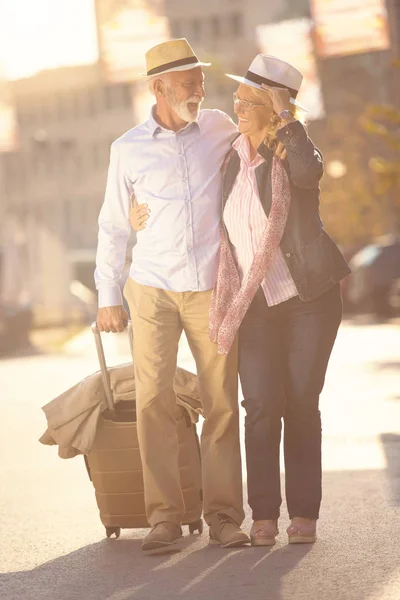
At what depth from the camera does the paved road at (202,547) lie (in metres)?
6.28

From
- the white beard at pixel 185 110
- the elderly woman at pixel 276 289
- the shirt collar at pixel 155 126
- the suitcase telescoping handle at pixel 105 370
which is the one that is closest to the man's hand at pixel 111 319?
the suitcase telescoping handle at pixel 105 370

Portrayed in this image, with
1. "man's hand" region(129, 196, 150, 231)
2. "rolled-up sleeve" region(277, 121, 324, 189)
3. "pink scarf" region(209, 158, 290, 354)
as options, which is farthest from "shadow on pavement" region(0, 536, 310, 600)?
"rolled-up sleeve" region(277, 121, 324, 189)

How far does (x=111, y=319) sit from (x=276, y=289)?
0.72 m

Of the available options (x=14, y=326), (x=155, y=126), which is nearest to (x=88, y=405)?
(x=155, y=126)

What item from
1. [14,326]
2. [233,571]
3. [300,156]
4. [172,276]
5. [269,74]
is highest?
[14,326]

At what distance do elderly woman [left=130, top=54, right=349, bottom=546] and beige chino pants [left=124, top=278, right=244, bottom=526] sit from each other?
0.09 m

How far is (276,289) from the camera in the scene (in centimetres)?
702

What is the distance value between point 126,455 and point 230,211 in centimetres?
122

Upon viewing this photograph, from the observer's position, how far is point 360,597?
596 cm

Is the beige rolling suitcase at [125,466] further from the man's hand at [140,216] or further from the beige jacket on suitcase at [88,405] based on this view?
the man's hand at [140,216]

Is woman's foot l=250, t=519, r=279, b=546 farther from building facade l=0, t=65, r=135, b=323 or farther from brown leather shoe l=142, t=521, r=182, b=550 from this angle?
building facade l=0, t=65, r=135, b=323

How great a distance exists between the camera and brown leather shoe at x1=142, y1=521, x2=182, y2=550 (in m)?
7.16

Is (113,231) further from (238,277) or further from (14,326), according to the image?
(14,326)

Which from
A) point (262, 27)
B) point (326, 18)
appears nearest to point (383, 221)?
point (262, 27)
